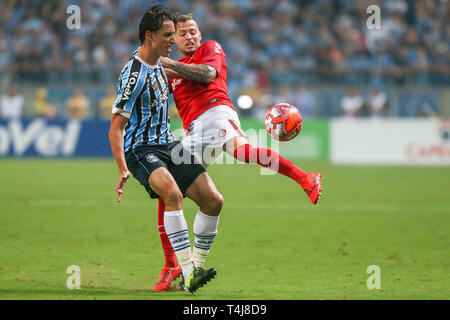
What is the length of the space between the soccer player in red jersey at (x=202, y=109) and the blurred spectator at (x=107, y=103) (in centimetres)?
1601

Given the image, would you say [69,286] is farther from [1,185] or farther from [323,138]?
[323,138]

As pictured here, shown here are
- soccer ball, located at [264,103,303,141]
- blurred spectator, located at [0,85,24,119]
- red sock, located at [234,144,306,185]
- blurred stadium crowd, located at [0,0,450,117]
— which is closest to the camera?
red sock, located at [234,144,306,185]

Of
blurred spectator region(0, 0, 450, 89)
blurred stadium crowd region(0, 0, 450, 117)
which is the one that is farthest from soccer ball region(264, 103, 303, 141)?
blurred spectator region(0, 0, 450, 89)

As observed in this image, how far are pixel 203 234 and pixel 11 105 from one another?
57.0 feet

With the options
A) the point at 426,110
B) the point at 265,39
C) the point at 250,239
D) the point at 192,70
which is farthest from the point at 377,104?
the point at 192,70

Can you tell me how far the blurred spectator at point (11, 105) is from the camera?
2214 cm

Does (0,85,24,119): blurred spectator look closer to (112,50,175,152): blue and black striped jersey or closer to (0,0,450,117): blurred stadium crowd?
(0,0,450,117): blurred stadium crowd

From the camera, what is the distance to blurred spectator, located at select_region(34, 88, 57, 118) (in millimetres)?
22203

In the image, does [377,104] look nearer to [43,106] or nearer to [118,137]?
[43,106]

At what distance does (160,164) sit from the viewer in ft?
19.2

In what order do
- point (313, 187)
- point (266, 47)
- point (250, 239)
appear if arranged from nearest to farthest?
point (313, 187) < point (250, 239) < point (266, 47)

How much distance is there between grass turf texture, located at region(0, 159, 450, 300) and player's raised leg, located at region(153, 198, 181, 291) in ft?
0.54

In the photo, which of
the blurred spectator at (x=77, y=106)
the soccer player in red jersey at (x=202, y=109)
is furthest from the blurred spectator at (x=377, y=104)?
the soccer player in red jersey at (x=202, y=109)

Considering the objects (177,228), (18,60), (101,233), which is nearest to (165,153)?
(177,228)
